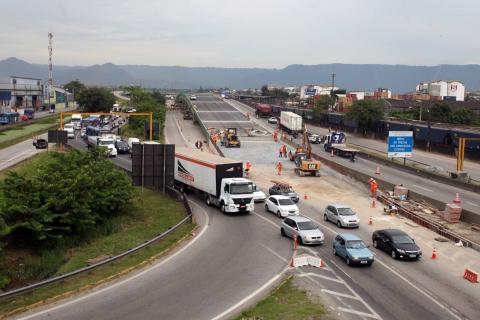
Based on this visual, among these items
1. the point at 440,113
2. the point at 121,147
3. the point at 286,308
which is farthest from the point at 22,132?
the point at 286,308

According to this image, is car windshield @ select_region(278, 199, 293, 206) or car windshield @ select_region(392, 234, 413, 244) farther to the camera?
car windshield @ select_region(278, 199, 293, 206)

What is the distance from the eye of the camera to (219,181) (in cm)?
3403

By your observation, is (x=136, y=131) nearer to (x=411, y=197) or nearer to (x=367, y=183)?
(x=367, y=183)

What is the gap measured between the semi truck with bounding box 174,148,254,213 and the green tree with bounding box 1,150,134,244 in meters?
5.35

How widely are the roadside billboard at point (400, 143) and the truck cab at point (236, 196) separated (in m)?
25.7

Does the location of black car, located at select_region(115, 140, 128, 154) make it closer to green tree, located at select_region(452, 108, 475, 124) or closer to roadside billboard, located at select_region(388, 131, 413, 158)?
roadside billboard, located at select_region(388, 131, 413, 158)

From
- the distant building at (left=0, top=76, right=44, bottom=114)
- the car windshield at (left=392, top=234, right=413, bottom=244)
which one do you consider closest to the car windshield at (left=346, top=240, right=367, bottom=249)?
the car windshield at (left=392, top=234, right=413, bottom=244)

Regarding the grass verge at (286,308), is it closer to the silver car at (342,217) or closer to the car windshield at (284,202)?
the silver car at (342,217)

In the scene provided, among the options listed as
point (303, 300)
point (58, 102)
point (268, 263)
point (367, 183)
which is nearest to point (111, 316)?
point (303, 300)

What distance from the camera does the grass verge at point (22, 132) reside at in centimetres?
7065

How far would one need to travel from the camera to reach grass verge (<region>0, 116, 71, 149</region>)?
7065 centimetres

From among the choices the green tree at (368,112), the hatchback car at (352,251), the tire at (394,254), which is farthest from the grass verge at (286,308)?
the green tree at (368,112)

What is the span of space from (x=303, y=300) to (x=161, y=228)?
13400mm

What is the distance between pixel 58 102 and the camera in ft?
632
